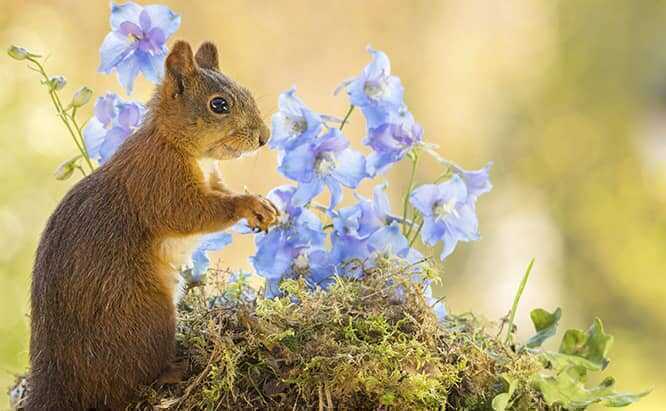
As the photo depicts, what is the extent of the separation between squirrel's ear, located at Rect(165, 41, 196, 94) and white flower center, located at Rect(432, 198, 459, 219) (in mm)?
298

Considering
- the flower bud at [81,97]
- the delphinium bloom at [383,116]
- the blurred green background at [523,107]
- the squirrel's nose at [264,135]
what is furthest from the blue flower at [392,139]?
the blurred green background at [523,107]

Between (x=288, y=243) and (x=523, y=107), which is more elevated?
(x=523, y=107)

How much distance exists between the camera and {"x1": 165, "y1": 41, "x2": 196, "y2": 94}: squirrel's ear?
0.95m

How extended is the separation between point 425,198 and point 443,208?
0.02 m

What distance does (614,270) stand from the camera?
3342 mm

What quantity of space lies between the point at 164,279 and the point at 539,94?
112 inches

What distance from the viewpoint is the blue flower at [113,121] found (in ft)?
3.43

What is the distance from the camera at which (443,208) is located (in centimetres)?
97

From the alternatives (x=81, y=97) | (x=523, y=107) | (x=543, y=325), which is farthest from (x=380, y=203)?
(x=523, y=107)

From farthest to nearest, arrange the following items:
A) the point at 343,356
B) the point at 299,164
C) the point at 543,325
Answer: the point at 543,325 < the point at 299,164 < the point at 343,356

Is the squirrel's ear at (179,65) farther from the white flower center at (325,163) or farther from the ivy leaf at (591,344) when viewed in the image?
the ivy leaf at (591,344)

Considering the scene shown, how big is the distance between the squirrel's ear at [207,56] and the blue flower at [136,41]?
0.04m

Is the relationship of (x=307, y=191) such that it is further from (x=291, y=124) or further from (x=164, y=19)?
(x=164, y=19)

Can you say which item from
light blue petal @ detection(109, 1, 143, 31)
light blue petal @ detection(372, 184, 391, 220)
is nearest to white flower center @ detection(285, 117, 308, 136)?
light blue petal @ detection(372, 184, 391, 220)
